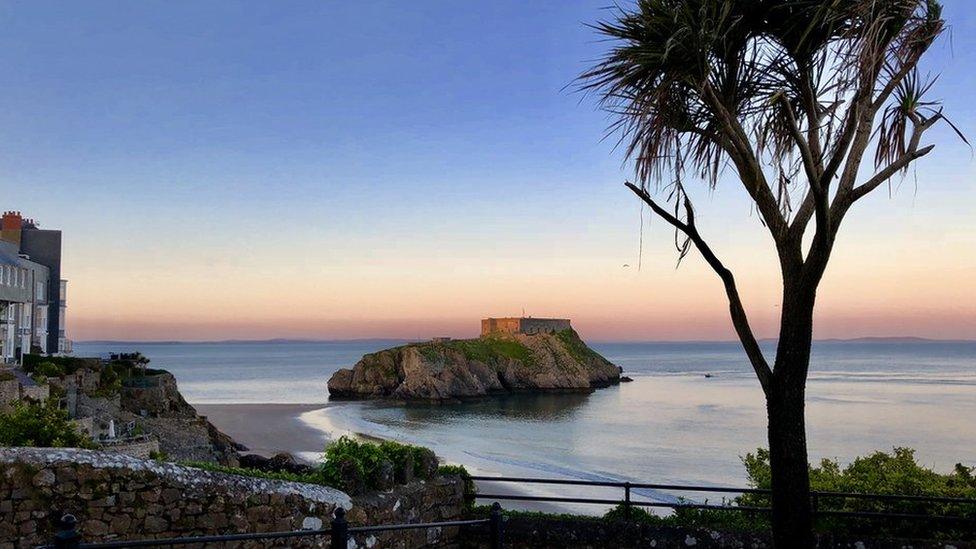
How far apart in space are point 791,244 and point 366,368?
93.3 meters

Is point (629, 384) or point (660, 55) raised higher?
point (660, 55)

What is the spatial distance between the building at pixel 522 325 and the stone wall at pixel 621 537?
11117 cm

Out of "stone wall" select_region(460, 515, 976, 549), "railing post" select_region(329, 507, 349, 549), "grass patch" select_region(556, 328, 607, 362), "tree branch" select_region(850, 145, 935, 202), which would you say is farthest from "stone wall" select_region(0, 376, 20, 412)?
"grass patch" select_region(556, 328, 607, 362)

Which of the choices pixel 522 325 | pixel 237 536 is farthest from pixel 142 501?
pixel 522 325

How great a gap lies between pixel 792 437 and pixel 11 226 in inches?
2617

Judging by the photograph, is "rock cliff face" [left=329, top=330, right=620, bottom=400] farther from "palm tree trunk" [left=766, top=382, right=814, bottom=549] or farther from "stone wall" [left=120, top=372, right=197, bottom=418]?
"palm tree trunk" [left=766, top=382, right=814, bottom=549]

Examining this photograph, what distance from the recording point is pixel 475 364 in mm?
100750

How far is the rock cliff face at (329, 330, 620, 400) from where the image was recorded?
3617 inches

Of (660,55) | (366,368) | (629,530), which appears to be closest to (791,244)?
(660,55)

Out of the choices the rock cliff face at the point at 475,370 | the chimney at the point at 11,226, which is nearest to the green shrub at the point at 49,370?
the chimney at the point at 11,226

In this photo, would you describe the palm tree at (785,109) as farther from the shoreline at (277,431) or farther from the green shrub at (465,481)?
the shoreline at (277,431)

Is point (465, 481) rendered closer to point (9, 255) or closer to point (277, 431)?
point (277, 431)

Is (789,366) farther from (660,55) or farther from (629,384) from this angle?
(629,384)

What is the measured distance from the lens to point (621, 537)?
959 cm
